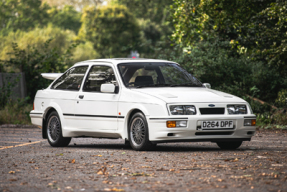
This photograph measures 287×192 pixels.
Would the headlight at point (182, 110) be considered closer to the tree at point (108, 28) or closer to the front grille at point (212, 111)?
the front grille at point (212, 111)

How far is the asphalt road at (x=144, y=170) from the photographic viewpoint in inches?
230

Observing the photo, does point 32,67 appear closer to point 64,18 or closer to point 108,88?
point 108,88

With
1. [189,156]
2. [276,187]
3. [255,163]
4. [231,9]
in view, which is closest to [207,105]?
[189,156]

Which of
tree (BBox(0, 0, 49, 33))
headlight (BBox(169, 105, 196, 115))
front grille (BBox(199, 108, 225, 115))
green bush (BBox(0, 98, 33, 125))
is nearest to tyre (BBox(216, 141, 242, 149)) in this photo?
front grille (BBox(199, 108, 225, 115))

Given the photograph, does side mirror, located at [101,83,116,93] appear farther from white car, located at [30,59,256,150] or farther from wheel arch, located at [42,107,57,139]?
wheel arch, located at [42,107,57,139]

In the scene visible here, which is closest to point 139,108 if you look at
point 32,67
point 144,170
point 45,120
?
point 144,170

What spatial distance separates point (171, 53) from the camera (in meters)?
20.4

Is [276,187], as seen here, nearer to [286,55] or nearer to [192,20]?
[286,55]

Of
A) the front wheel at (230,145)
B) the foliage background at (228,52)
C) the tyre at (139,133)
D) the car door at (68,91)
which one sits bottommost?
the front wheel at (230,145)

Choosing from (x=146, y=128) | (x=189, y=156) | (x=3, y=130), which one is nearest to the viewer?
(x=189, y=156)

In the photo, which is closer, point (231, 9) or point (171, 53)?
point (231, 9)

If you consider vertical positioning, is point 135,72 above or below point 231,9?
below

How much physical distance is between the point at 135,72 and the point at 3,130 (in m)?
6.86

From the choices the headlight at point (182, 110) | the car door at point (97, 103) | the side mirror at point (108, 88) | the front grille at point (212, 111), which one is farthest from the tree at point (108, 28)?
the headlight at point (182, 110)
